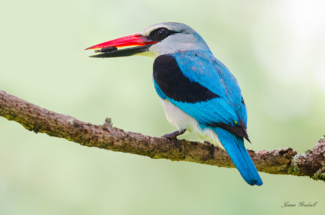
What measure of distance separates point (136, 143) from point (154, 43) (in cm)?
180

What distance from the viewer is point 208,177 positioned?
6027mm

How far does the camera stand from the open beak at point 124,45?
4.33m

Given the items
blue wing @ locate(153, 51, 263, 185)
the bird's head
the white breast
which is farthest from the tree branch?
the bird's head

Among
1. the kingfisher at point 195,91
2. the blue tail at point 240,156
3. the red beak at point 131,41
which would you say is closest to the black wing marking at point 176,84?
the kingfisher at point 195,91

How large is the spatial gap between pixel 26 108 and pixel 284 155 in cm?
282

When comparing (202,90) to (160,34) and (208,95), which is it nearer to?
(208,95)

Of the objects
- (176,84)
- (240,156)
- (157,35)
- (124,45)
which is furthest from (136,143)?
(157,35)

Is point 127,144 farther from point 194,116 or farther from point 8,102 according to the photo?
point 8,102

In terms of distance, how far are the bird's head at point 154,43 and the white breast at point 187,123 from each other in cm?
91

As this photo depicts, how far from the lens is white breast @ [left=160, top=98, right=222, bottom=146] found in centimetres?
342

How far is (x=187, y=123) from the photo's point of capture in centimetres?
366

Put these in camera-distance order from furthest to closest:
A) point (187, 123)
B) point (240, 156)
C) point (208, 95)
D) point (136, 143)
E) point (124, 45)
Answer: point (124, 45) < point (187, 123) < point (208, 95) < point (136, 143) < point (240, 156)

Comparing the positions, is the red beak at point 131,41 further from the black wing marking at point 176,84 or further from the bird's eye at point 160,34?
the black wing marking at point 176,84

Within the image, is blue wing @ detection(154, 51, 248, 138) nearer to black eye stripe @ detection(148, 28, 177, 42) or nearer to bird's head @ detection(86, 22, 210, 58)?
bird's head @ detection(86, 22, 210, 58)
